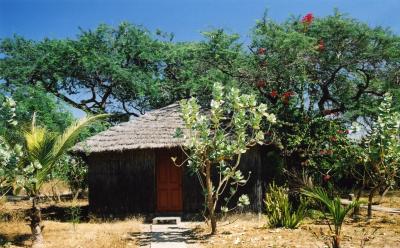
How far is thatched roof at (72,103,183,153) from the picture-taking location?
13.7 metres

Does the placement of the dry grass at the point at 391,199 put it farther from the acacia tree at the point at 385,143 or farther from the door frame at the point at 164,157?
the door frame at the point at 164,157

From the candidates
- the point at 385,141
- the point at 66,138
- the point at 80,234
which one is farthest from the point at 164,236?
the point at 385,141

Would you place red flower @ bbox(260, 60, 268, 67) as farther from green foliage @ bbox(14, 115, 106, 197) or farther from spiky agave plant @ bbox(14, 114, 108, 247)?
green foliage @ bbox(14, 115, 106, 197)

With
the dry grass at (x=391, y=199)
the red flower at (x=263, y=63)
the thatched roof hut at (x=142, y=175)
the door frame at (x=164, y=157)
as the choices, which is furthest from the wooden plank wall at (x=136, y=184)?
the dry grass at (x=391, y=199)

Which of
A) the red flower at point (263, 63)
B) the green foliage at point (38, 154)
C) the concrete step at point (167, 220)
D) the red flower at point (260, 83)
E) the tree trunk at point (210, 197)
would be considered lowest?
the concrete step at point (167, 220)

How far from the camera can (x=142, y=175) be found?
47.1ft

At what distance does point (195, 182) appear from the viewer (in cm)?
1411

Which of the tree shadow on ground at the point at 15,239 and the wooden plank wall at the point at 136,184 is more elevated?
the wooden plank wall at the point at 136,184

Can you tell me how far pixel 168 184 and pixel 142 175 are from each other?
0.95 metres

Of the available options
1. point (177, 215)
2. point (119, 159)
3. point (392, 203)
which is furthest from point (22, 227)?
point (392, 203)

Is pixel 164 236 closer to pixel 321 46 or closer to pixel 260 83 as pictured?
pixel 260 83

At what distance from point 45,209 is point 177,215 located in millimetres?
6160

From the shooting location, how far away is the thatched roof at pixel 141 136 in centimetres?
1373

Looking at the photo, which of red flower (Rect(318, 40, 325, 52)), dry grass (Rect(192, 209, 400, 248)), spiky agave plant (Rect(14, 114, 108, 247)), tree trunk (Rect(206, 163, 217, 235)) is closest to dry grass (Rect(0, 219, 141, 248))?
spiky agave plant (Rect(14, 114, 108, 247))
